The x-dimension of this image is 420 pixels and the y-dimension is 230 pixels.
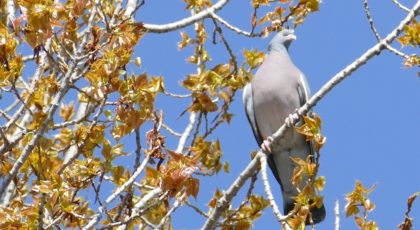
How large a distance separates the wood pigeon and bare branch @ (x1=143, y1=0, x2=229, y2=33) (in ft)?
3.71

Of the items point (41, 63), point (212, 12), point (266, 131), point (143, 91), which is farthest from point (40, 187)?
point (266, 131)

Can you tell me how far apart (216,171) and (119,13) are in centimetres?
104

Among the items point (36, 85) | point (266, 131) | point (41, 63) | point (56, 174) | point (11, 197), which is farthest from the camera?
point (266, 131)

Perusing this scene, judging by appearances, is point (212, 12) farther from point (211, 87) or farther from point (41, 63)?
point (41, 63)

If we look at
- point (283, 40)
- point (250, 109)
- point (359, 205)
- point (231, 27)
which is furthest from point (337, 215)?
point (283, 40)

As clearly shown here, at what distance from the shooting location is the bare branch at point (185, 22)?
5.40 meters

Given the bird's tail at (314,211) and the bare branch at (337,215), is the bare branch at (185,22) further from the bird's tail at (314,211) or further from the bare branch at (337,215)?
the bare branch at (337,215)

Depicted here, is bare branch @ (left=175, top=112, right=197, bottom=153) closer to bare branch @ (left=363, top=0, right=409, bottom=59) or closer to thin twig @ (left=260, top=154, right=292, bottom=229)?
thin twig @ (left=260, top=154, right=292, bottom=229)

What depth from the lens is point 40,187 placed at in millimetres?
3820

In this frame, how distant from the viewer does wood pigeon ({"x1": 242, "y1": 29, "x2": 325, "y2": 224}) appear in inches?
252

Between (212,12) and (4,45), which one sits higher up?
(212,12)

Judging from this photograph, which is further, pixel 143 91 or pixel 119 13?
pixel 119 13

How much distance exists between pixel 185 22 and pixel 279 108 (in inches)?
52.0

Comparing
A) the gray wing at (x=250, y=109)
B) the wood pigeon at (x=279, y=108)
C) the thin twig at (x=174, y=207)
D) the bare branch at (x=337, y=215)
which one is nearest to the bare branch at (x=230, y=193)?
the thin twig at (x=174, y=207)
